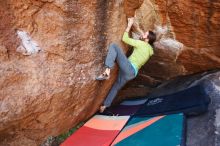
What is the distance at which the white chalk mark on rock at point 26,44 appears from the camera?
442 centimetres

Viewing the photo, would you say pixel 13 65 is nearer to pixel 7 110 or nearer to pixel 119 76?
pixel 7 110

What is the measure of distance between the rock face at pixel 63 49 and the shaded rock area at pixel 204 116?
404 millimetres

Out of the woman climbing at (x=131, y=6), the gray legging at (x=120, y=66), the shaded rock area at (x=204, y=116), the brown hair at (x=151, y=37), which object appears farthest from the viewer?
the brown hair at (x=151, y=37)

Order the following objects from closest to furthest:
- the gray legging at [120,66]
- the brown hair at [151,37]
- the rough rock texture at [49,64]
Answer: the rough rock texture at [49,64], the gray legging at [120,66], the brown hair at [151,37]

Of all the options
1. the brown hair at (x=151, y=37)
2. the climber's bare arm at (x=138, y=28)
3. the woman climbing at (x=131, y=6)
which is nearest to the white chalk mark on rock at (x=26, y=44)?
the woman climbing at (x=131, y=6)

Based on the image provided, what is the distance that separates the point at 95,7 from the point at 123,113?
68.6 inches

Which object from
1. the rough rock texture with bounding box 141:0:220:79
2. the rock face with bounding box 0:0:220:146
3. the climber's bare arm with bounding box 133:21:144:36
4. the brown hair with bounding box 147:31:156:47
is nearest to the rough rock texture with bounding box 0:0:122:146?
the rock face with bounding box 0:0:220:146

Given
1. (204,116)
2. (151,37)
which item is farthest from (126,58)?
(204,116)

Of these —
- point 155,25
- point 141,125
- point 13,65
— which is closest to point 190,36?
point 155,25

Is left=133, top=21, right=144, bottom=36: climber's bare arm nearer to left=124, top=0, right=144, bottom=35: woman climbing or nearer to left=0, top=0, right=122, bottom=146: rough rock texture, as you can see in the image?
left=124, top=0, right=144, bottom=35: woman climbing

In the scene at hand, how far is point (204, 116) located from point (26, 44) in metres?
2.48

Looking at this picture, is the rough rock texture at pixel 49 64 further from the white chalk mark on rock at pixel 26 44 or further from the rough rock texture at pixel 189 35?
the rough rock texture at pixel 189 35

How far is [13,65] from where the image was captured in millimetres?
4395

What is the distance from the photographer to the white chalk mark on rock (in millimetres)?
4422
